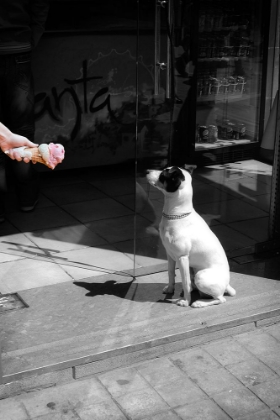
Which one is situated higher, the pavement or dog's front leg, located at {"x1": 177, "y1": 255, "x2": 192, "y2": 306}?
dog's front leg, located at {"x1": 177, "y1": 255, "x2": 192, "y2": 306}

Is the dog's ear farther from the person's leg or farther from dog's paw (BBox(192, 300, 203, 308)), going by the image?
the person's leg

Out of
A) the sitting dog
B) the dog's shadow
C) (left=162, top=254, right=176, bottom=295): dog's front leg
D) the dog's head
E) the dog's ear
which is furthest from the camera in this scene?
the dog's ear

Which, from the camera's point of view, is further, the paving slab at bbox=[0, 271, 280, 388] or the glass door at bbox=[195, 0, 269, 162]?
the glass door at bbox=[195, 0, 269, 162]

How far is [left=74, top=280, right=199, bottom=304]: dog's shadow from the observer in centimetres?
612

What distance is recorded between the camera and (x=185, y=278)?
5.79 meters

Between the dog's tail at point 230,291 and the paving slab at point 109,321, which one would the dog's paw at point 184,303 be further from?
the dog's tail at point 230,291

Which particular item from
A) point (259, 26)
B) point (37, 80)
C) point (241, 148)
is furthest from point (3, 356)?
point (37, 80)

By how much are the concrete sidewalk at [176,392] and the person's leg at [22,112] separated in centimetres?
367

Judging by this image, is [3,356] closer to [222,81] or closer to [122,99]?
[222,81]

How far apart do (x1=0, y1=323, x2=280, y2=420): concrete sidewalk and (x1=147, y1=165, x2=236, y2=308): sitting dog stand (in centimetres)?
54

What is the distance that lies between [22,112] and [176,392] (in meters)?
4.30

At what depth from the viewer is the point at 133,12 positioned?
9.51m

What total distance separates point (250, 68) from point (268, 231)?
1.76 m

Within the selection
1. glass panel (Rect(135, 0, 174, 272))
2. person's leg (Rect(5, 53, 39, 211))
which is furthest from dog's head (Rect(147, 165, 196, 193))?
person's leg (Rect(5, 53, 39, 211))
